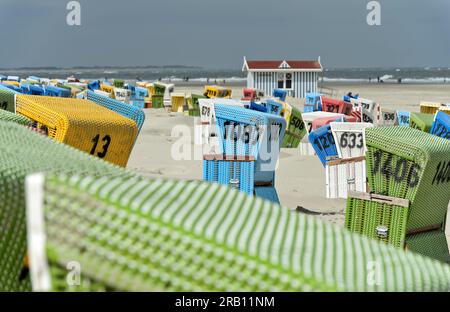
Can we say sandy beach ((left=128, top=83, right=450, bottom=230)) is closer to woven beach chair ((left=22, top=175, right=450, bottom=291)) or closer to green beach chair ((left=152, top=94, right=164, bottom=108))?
woven beach chair ((left=22, top=175, right=450, bottom=291))

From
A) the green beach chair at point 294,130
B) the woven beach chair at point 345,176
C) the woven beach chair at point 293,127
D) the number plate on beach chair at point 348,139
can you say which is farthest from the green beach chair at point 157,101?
the woven beach chair at point 345,176

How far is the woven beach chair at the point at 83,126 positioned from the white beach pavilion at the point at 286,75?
4329cm

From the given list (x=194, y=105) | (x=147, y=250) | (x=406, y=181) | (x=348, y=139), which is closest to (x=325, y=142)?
(x=348, y=139)

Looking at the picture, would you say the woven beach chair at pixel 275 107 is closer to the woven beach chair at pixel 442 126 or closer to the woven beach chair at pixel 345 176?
the woven beach chair at pixel 442 126

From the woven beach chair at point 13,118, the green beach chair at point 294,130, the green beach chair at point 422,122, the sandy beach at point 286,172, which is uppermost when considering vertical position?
the woven beach chair at point 13,118

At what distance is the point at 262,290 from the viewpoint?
2.02 metres

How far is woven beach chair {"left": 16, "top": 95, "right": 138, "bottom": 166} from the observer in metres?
5.96

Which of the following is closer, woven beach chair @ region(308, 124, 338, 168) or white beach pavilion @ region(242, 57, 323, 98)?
woven beach chair @ region(308, 124, 338, 168)

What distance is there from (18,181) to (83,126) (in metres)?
3.32

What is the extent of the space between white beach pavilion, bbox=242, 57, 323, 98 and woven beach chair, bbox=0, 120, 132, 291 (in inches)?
1833

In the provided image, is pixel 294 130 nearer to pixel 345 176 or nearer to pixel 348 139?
pixel 348 139

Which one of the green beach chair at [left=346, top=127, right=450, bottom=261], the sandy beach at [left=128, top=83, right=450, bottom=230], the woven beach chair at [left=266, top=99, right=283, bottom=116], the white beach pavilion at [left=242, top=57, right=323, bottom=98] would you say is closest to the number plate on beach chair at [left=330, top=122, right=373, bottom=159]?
the sandy beach at [left=128, top=83, right=450, bottom=230]

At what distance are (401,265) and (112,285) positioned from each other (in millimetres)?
983

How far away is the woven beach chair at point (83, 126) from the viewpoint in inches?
235
